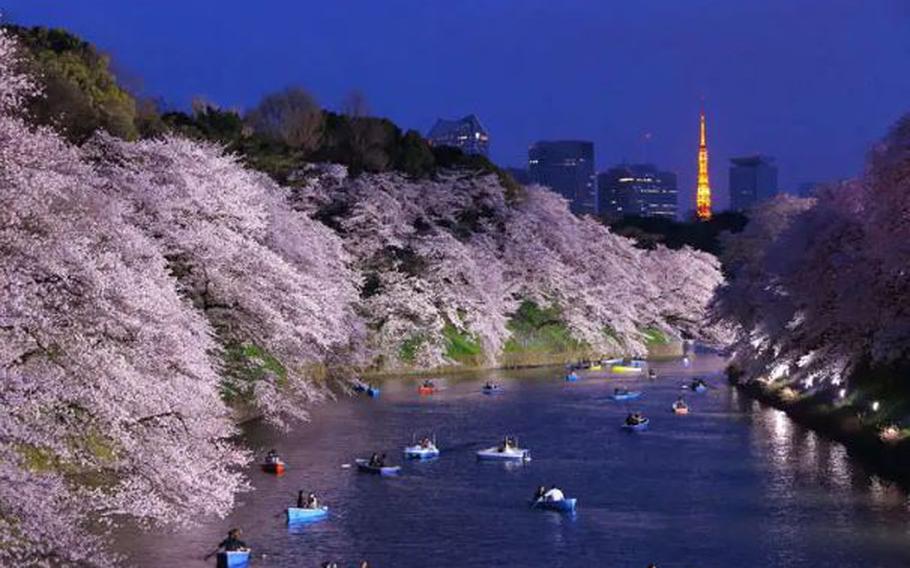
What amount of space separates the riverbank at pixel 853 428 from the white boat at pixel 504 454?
10.8 meters

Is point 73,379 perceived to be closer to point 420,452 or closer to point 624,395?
point 420,452

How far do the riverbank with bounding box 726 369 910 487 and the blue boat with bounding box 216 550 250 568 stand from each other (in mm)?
19019

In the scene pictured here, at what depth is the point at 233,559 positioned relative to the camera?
24359mm

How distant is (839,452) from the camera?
4047 centimetres

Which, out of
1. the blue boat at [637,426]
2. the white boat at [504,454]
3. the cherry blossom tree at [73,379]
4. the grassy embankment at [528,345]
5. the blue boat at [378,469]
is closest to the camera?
the cherry blossom tree at [73,379]

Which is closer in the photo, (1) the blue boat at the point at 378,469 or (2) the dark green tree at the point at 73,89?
(1) the blue boat at the point at 378,469

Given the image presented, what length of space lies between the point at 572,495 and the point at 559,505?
7.88 ft

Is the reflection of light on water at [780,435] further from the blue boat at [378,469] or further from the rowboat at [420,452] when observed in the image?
the blue boat at [378,469]

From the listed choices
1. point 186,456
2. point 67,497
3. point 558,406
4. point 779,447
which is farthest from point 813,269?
point 67,497

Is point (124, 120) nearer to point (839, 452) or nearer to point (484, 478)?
point (484, 478)

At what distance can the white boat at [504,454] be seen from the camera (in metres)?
39.4

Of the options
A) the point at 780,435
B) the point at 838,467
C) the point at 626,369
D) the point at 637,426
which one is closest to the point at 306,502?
the point at 838,467

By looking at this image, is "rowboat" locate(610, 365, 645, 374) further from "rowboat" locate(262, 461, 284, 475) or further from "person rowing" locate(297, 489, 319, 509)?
"person rowing" locate(297, 489, 319, 509)

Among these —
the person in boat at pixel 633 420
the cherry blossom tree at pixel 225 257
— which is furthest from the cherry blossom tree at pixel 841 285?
the cherry blossom tree at pixel 225 257
